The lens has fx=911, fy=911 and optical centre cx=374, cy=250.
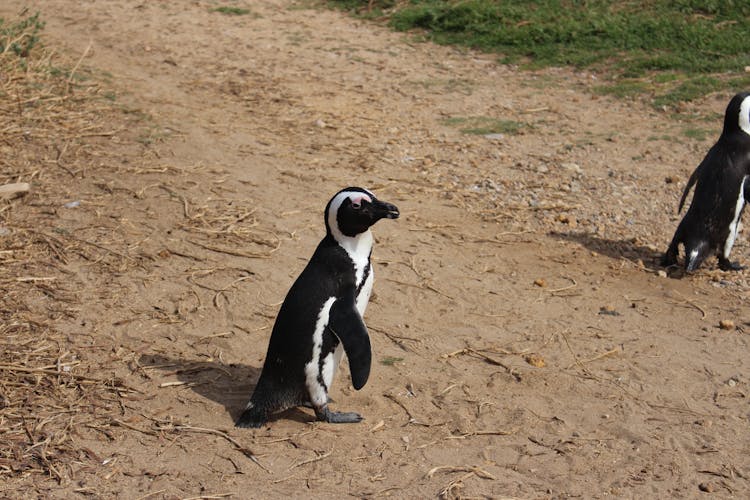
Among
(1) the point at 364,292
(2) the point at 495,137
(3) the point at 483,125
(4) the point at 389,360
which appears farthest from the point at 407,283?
(3) the point at 483,125

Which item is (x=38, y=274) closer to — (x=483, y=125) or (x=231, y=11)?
(x=483, y=125)

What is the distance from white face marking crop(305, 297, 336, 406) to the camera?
3713 millimetres

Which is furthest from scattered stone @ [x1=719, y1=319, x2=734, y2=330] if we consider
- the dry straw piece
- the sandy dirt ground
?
the dry straw piece

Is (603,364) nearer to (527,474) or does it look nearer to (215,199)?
(527,474)

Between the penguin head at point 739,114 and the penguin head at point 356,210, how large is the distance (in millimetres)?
2914

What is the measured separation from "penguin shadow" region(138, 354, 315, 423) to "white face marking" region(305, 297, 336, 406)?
0.54ft

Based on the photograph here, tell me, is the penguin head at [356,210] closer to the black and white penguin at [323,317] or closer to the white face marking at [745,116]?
the black and white penguin at [323,317]

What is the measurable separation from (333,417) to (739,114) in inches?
131

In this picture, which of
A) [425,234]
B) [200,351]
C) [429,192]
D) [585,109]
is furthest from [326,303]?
[585,109]

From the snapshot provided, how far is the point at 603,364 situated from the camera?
14.4 ft

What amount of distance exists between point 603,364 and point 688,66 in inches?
190

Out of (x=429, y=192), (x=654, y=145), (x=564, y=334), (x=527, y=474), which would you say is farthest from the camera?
(x=654, y=145)

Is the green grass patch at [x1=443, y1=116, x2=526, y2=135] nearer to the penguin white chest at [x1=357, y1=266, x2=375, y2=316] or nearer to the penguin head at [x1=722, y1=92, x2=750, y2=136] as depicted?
the penguin head at [x1=722, y1=92, x2=750, y2=136]

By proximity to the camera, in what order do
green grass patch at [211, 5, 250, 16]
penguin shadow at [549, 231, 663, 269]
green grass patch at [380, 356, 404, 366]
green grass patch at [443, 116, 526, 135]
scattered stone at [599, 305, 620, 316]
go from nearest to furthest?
green grass patch at [380, 356, 404, 366], scattered stone at [599, 305, 620, 316], penguin shadow at [549, 231, 663, 269], green grass patch at [443, 116, 526, 135], green grass patch at [211, 5, 250, 16]
